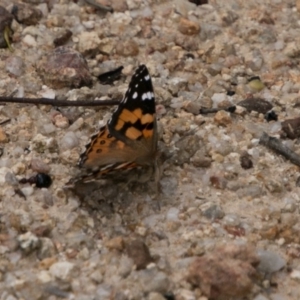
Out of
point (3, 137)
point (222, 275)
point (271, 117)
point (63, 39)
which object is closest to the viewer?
point (222, 275)

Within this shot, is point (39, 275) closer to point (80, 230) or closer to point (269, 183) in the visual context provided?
point (80, 230)

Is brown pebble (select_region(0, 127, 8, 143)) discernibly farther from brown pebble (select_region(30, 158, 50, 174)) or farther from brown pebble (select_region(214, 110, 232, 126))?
brown pebble (select_region(214, 110, 232, 126))

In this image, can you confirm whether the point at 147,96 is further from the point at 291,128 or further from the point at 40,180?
the point at 291,128

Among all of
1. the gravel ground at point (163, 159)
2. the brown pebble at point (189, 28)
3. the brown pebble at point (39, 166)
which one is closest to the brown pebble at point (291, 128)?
the gravel ground at point (163, 159)

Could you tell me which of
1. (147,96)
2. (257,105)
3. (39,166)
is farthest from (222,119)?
(39,166)

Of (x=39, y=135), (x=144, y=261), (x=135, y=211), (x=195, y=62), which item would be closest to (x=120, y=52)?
(x=195, y=62)

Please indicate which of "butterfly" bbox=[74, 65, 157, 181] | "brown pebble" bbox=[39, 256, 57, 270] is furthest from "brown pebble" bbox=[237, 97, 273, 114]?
"brown pebble" bbox=[39, 256, 57, 270]
